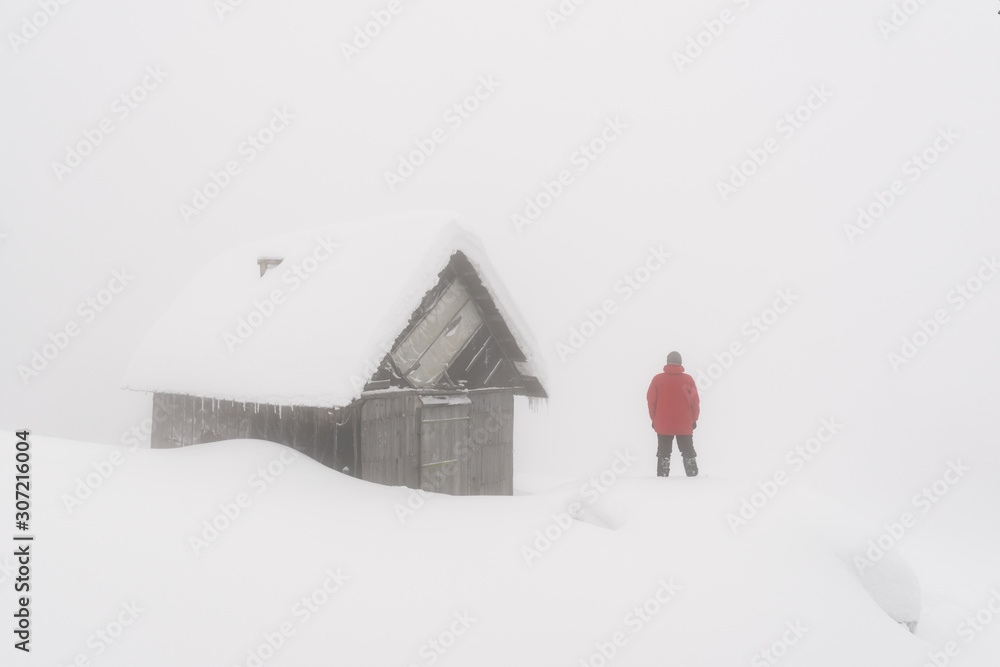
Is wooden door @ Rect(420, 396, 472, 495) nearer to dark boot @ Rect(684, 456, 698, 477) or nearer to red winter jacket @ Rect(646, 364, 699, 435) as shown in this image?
red winter jacket @ Rect(646, 364, 699, 435)

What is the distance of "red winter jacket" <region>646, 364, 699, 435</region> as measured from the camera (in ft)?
25.2

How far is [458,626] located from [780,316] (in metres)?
Answer: 41.2

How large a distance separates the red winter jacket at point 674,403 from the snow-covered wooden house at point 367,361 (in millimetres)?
2420

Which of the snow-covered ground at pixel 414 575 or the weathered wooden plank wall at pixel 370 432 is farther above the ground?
the weathered wooden plank wall at pixel 370 432

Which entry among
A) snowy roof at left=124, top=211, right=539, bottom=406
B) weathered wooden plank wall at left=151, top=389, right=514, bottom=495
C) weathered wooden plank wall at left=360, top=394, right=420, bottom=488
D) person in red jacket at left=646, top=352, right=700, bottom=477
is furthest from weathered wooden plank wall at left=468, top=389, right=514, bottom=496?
person in red jacket at left=646, top=352, right=700, bottom=477

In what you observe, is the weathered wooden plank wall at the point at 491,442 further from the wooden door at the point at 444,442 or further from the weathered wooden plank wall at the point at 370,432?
the wooden door at the point at 444,442

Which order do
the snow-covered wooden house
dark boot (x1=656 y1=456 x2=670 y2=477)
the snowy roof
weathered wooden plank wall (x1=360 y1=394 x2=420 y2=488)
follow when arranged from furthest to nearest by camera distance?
dark boot (x1=656 y1=456 x2=670 y2=477) < weathered wooden plank wall (x1=360 y1=394 x2=420 y2=488) < the snow-covered wooden house < the snowy roof

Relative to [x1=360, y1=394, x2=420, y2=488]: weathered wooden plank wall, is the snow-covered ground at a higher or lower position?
lower

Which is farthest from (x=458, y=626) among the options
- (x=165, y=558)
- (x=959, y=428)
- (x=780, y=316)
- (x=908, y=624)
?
(x=780, y=316)

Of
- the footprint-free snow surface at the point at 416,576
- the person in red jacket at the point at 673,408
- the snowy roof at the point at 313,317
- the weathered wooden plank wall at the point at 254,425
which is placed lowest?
the footprint-free snow surface at the point at 416,576

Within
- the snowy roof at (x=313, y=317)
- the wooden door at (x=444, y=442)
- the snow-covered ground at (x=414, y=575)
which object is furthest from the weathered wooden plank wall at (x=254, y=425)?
the wooden door at (x=444, y=442)

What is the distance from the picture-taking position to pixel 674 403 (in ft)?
25.3

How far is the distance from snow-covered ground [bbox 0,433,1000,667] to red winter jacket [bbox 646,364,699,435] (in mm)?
1057

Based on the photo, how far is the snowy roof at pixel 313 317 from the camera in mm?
7281
